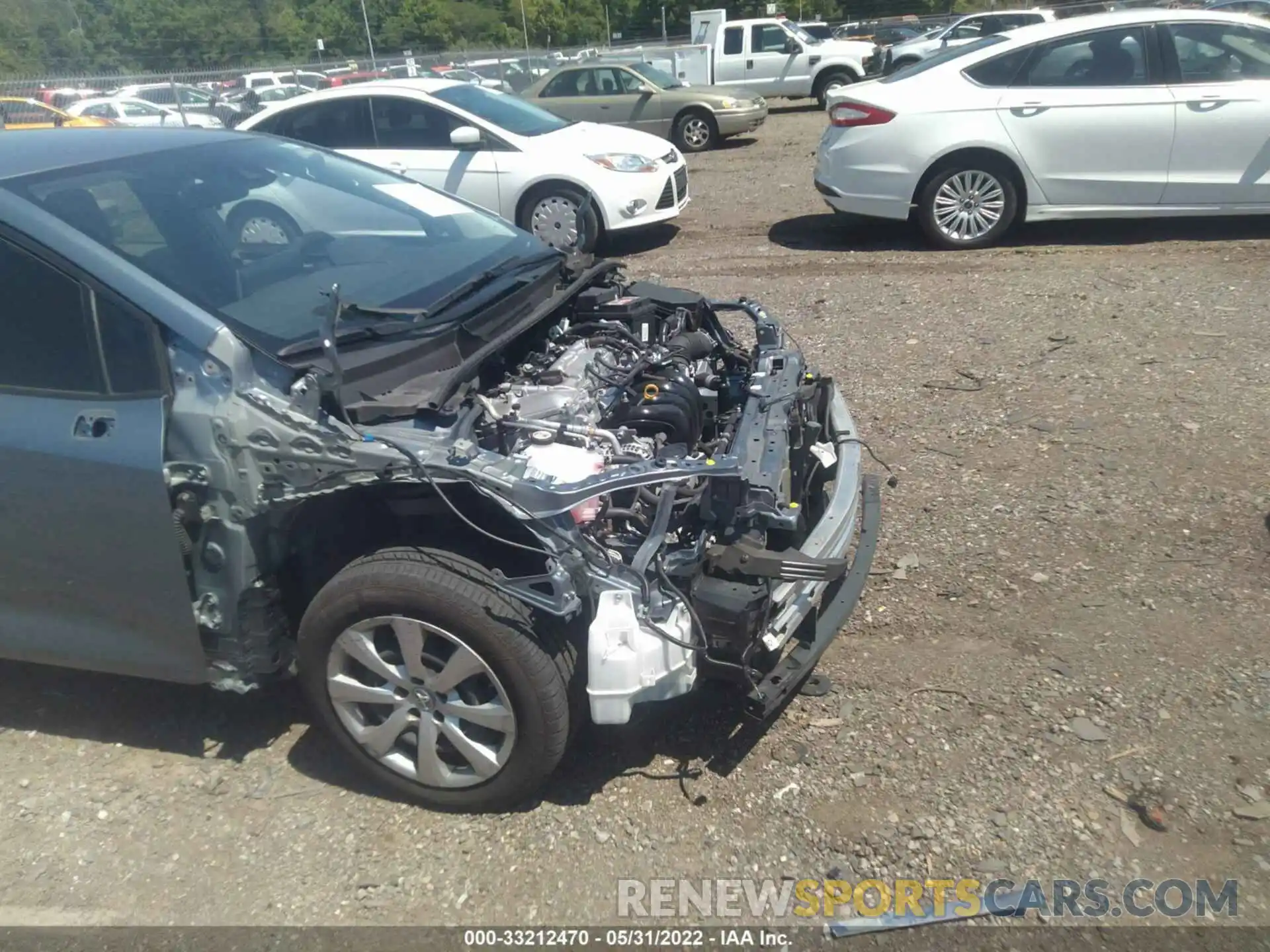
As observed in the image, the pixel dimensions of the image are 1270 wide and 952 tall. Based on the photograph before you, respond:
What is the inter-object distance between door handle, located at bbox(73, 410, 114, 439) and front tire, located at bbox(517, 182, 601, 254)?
6613 mm

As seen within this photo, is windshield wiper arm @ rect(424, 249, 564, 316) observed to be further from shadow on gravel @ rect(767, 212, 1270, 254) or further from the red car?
the red car

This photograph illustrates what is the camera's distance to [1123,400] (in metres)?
5.27

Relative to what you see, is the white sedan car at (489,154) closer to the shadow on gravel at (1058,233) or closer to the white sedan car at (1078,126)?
the shadow on gravel at (1058,233)

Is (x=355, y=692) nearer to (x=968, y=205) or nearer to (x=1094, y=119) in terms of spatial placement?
(x=968, y=205)

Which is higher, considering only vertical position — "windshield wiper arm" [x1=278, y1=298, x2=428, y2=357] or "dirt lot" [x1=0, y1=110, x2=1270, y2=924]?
"windshield wiper arm" [x1=278, y1=298, x2=428, y2=357]

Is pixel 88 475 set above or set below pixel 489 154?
below

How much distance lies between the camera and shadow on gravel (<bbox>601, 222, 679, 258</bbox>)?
966 cm

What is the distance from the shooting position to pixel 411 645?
9.06 feet

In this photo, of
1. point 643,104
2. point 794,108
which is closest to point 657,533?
point 643,104

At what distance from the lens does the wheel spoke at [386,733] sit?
288cm

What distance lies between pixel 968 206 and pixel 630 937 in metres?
7.22

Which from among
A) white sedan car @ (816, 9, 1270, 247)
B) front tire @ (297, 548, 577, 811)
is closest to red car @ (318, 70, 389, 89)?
white sedan car @ (816, 9, 1270, 247)

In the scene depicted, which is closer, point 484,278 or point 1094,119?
point 484,278

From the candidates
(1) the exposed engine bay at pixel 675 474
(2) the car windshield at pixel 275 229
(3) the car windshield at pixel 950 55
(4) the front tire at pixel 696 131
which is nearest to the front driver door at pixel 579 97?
(4) the front tire at pixel 696 131
